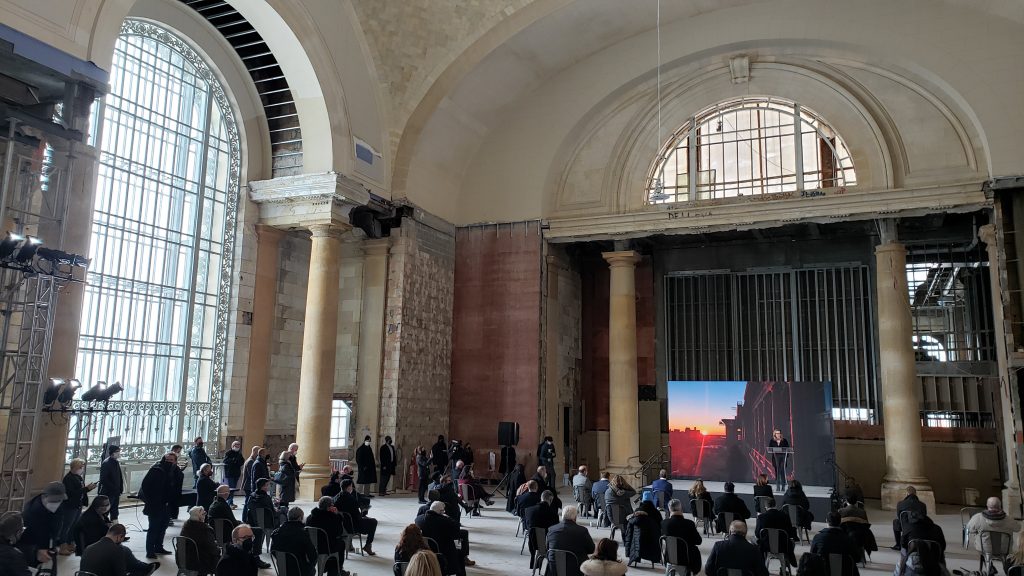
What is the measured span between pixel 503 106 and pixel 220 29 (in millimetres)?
6865

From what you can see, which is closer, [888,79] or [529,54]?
[888,79]

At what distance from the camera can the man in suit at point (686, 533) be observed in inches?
323

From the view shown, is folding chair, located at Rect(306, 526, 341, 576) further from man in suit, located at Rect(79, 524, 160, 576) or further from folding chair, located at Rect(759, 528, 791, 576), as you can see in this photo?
folding chair, located at Rect(759, 528, 791, 576)

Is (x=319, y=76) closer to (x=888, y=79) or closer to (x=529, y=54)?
(x=529, y=54)

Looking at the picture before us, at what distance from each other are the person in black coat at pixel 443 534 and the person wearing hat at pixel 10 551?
3511 mm

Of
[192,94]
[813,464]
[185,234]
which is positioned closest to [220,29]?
[192,94]

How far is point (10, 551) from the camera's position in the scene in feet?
20.2

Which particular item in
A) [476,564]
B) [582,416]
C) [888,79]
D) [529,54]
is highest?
[529,54]

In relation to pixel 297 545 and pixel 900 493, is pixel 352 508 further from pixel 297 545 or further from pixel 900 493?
pixel 900 493

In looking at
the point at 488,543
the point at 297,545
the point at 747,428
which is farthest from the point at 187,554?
the point at 747,428

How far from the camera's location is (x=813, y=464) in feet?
56.1

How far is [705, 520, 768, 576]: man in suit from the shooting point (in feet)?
23.1

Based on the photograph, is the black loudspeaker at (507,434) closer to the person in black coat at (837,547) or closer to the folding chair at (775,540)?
the folding chair at (775,540)

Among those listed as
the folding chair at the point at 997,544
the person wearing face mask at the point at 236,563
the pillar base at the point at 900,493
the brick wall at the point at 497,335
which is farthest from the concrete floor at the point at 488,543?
the brick wall at the point at 497,335
